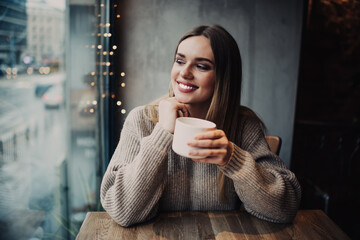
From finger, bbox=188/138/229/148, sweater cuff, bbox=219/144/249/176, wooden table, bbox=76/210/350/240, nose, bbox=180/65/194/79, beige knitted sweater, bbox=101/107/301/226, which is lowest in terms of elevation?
wooden table, bbox=76/210/350/240

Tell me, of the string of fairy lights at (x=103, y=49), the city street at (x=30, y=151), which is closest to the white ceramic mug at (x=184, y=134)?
the city street at (x=30, y=151)

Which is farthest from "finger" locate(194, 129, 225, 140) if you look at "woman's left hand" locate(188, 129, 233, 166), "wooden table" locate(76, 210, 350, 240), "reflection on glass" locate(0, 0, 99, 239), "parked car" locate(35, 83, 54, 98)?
"parked car" locate(35, 83, 54, 98)

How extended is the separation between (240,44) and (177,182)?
142 centimetres

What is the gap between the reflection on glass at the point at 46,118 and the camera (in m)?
1.46

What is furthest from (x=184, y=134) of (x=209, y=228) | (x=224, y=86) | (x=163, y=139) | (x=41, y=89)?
(x=41, y=89)

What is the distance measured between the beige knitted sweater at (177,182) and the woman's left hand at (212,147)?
0.23ft

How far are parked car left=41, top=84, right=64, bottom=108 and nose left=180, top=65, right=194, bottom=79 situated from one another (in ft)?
3.28

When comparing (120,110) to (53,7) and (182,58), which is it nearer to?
(53,7)

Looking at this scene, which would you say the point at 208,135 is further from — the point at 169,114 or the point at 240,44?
the point at 240,44

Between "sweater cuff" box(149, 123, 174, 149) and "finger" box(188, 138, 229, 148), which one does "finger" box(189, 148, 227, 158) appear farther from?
"sweater cuff" box(149, 123, 174, 149)

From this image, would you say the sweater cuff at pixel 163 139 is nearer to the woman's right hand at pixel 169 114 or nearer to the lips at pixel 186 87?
the woman's right hand at pixel 169 114

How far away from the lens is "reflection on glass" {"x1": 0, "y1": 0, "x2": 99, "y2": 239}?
146 cm

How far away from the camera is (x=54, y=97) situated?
1.96 metres

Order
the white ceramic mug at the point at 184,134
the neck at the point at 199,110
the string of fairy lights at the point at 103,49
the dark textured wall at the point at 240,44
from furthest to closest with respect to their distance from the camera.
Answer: the dark textured wall at the point at 240,44, the string of fairy lights at the point at 103,49, the neck at the point at 199,110, the white ceramic mug at the point at 184,134
